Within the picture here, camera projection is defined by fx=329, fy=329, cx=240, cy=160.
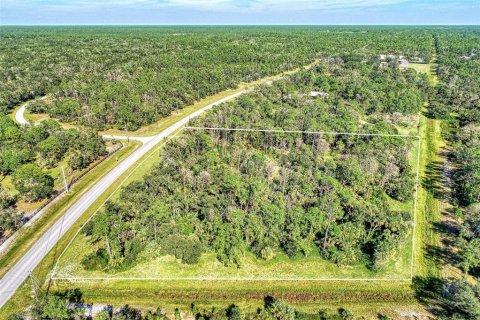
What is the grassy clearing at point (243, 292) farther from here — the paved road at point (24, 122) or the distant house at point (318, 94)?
the distant house at point (318, 94)

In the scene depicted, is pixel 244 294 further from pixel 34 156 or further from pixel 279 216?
pixel 34 156

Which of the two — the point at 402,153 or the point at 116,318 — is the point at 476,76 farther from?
the point at 116,318

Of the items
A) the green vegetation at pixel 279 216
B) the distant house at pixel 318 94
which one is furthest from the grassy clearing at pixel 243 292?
the distant house at pixel 318 94

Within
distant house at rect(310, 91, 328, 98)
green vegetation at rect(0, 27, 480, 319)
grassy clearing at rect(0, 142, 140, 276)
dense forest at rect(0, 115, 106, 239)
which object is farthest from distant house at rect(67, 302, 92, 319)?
distant house at rect(310, 91, 328, 98)

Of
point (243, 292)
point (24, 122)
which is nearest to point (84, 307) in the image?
point (243, 292)

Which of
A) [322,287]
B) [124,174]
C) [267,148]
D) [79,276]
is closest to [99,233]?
[79,276]
